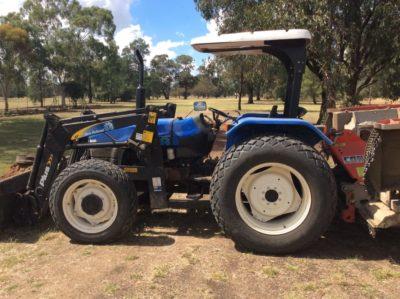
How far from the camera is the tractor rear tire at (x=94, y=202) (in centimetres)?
474

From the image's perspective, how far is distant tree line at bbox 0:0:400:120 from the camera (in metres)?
12.4

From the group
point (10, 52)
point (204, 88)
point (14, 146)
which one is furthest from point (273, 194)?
point (204, 88)

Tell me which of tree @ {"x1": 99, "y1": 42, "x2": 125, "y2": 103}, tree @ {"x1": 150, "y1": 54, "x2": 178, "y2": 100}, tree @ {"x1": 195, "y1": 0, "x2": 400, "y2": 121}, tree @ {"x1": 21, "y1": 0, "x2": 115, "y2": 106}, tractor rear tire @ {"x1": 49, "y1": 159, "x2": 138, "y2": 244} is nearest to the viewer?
tractor rear tire @ {"x1": 49, "y1": 159, "x2": 138, "y2": 244}

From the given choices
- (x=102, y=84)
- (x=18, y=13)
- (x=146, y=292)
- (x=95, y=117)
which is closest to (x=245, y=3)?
(x=95, y=117)

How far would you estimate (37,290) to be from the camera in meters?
3.82

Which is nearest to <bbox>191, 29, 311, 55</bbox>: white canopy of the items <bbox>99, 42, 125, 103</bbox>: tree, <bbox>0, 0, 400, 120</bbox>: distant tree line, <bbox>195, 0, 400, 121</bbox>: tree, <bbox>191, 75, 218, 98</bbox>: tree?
<bbox>0, 0, 400, 120</bbox>: distant tree line

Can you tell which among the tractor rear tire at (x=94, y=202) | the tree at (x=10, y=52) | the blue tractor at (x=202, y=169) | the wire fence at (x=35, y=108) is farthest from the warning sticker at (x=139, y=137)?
the tree at (x=10, y=52)

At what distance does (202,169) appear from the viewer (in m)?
5.30

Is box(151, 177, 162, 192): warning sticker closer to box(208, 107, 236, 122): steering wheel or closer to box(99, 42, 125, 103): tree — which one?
box(208, 107, 236, 122): steering wheel

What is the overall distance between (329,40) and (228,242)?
9.00m

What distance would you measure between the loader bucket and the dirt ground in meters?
0.22

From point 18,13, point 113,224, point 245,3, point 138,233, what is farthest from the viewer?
point 18,13

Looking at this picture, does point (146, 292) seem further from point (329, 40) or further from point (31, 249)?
point (329, 40)

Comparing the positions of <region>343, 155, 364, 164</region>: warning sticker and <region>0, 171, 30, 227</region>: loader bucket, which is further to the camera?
<region>0, 171, 30, 227</region>: loader bucket
